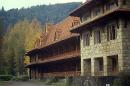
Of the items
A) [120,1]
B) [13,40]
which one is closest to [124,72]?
[120,1]

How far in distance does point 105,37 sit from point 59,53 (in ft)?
94.6

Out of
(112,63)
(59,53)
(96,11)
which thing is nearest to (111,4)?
(96,11)

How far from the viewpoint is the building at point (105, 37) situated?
1537 inches

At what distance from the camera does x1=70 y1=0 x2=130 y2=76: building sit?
39.0 metres

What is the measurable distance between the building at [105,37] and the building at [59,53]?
6.40 metres

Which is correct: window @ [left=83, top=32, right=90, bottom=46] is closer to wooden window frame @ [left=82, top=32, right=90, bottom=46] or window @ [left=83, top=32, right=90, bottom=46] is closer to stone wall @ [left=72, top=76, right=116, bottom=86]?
wooden window frame @ [left=82, top=32, right=90, bottom=46]

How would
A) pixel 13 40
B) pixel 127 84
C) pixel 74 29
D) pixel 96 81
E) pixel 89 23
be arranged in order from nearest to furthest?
pixel 127 84 < pixel 96 81 < pixel 89 23 < pixel 74 29 < pixel 13 40

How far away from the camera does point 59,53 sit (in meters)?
71.2

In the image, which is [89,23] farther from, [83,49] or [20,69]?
[20,69]

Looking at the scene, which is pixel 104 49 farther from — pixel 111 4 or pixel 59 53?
pixel 59 53

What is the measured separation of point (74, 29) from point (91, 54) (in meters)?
4.41

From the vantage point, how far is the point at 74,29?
49750mm

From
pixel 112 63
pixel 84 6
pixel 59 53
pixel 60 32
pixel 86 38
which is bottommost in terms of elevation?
pixel 112 63

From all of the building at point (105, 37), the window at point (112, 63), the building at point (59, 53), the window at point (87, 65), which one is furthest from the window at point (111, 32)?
the building at point (59, 53)
